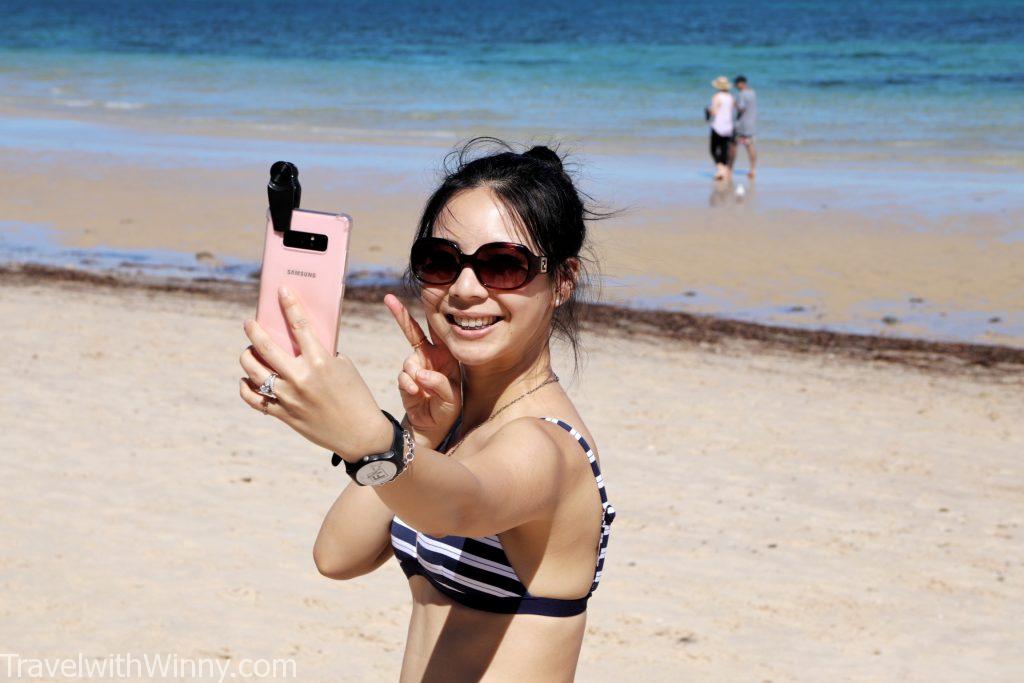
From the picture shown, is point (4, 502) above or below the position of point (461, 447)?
below

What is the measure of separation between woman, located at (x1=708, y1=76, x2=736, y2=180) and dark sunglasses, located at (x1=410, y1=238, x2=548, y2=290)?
17406 mm

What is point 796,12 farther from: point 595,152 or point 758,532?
point 758,532

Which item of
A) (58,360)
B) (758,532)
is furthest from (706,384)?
(58,360)

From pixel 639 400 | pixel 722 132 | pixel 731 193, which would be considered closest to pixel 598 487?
pixel 639 400

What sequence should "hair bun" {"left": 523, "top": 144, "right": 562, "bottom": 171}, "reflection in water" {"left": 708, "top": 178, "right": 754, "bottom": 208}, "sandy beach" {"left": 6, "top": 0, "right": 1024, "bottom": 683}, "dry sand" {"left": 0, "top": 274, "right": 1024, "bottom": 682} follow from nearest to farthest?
"hair bun" {"left": 523, "top": 144, "right": 562, "bottom": 171} → "dry sand" {"left": 0, "top": 274, "right": 1024, "bottom": 682} → "sandy beach" {"left": 6, "top": 0, "right": 1024, "bottom": 683} → "reflection in water" {"left": 708, "top": 178, "right": 754, "bottom": 208}

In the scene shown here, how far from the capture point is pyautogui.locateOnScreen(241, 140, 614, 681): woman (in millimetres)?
2012

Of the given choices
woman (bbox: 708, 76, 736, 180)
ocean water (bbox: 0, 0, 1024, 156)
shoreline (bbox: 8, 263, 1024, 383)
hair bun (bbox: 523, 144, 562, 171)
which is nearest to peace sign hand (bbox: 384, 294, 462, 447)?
hair bun (bbox: 523, 144, 562, 171)

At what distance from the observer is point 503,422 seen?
2174mm

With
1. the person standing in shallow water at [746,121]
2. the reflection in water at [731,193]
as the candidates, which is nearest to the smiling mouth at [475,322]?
the reflection in water at [731,193]

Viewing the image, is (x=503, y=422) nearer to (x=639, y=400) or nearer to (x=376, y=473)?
(x=376, y=473)

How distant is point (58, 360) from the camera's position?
853cm

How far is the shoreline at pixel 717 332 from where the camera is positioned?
383 inches

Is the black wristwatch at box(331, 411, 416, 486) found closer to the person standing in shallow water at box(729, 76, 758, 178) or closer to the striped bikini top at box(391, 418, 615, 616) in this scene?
the striped bikini top at box(391, 418, 615, 616)

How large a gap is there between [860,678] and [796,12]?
7255cm
